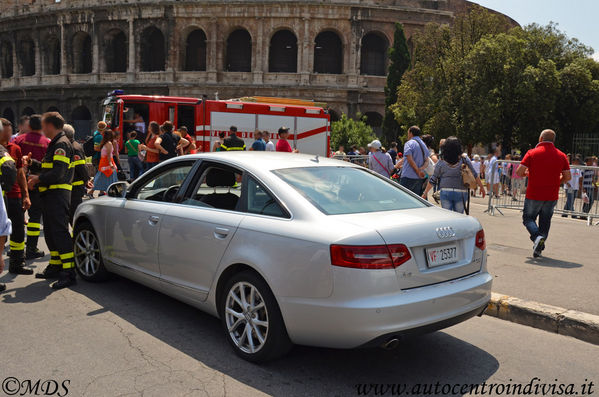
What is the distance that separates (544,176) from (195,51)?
3577 cm

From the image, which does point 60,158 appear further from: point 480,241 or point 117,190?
point 480,241

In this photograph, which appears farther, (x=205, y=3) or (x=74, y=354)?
(x=205, y=3)

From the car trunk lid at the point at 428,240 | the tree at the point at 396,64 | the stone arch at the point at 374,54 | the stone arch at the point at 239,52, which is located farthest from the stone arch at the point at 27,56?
the car trunk lid at the point at 428,240

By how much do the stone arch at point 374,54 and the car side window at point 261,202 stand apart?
120ft

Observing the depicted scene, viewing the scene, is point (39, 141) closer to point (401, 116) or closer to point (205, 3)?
point (401, 116)

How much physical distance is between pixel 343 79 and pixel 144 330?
115 ft

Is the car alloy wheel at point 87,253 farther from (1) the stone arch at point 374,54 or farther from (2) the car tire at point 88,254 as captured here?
(1) the stone arch at point 374,54

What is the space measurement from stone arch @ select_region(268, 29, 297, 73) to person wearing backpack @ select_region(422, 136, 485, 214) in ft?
107

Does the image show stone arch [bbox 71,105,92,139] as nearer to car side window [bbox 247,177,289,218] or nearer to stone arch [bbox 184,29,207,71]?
stone arch [bbox 184,29,207,71]

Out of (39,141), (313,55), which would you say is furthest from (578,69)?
(39,141)

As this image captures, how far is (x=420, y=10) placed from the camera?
38281mm

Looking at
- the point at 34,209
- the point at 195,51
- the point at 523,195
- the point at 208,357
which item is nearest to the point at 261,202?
the point at 208,357

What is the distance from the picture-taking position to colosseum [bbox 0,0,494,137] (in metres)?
Result: 37.2

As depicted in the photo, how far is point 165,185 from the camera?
525 centimetres
